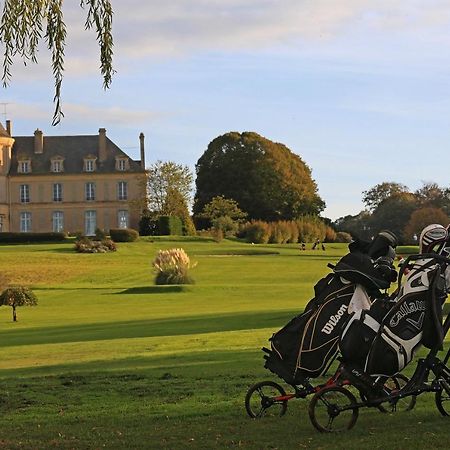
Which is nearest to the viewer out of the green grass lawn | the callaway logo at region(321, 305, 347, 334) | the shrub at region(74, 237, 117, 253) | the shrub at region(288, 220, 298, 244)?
the green grass lawn

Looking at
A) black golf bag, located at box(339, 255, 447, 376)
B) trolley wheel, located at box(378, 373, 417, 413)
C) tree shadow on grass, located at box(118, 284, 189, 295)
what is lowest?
tree shadow on grass, located at box(118, 284, 189, 295)

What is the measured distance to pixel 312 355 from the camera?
839 centimetres

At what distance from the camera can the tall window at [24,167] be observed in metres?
97.8

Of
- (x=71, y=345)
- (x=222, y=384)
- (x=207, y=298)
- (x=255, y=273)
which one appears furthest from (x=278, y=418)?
(x=255, y=273)

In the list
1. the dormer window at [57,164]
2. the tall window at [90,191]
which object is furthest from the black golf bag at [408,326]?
the dormer window at [57,164]

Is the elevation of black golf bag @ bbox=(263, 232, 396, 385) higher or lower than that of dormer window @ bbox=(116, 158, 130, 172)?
lower

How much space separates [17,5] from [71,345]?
13.0 m

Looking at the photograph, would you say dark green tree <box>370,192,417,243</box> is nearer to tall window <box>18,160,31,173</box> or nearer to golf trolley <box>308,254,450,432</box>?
tall window <box>18,160,31,173</box>

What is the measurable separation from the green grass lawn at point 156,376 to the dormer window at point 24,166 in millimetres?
54637

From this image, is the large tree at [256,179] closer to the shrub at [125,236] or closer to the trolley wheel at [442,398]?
the shrub at [125,236]

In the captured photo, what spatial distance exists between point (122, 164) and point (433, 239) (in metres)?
90.5

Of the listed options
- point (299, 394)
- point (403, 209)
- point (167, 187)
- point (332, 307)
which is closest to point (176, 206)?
point (167, 187)

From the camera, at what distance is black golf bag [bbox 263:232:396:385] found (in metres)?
8.26

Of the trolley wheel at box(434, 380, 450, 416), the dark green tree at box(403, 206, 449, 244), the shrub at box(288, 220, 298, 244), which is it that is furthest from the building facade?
the trolley wheel at box(434, 380, 450, 416)
